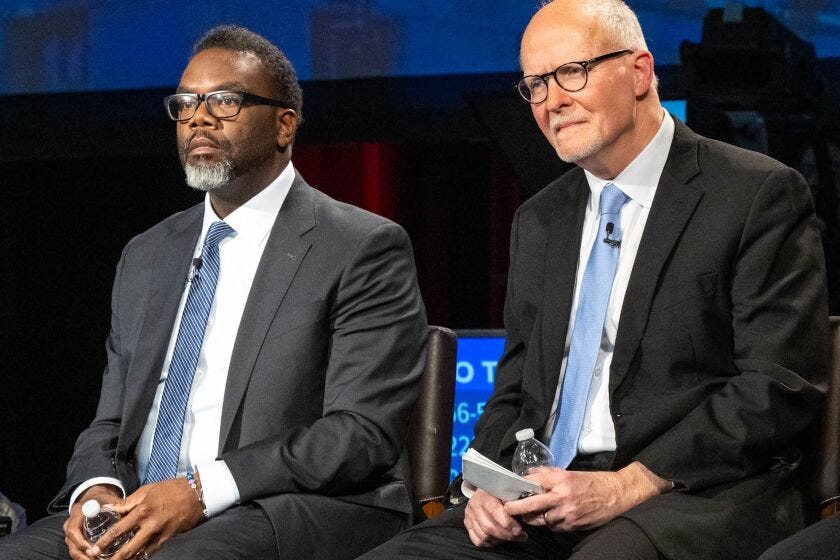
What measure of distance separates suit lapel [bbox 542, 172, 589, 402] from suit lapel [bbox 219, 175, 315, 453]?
608 millimetres

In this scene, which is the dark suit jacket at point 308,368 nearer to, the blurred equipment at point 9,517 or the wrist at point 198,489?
the wrist at point 198,489

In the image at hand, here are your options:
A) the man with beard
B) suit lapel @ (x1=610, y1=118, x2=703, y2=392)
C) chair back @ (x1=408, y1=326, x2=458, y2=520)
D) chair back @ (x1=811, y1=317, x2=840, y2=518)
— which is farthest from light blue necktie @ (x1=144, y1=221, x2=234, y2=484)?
chair back @ (x1=811, y1=317, x2=840, y2=518)

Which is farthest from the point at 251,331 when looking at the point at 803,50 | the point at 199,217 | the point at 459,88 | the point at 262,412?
the point at 803,50

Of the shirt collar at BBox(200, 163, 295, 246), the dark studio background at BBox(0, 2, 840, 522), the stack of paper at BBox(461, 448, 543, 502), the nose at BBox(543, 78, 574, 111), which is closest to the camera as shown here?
the stack of paper at BBox(461, 448, 543, 502)

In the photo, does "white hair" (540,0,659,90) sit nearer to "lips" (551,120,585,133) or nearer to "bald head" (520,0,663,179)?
"bald head" (520,0,663,179)

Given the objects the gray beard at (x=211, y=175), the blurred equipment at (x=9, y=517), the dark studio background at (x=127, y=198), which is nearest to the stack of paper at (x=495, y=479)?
the gray beard at (x=211, y=175)

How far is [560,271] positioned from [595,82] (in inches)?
17.4

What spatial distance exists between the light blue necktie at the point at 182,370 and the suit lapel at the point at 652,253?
104cm

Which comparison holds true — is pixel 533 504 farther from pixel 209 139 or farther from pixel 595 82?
pixel 209 139

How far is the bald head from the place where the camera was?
8.93 feet

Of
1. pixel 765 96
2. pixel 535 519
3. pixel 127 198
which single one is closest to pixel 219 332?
pixel 535 519

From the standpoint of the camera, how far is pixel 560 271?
2.82 metres

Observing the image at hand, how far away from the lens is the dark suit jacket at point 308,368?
279 cm

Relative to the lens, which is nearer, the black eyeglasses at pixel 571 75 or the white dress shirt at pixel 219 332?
the black eyeglasses at pixel 571 75
